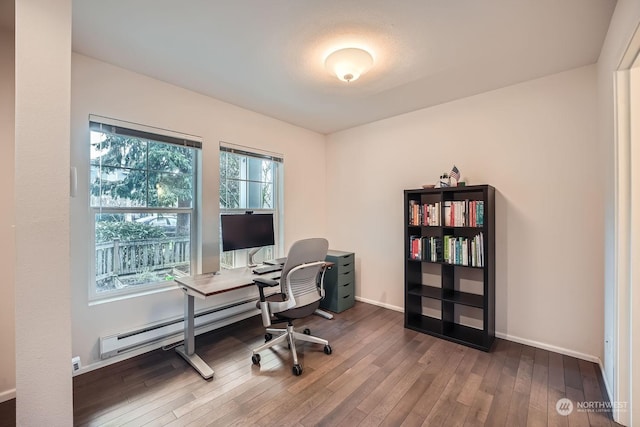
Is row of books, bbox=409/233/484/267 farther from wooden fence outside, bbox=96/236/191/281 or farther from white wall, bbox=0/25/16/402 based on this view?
white wall, bbox=0/25/16/402

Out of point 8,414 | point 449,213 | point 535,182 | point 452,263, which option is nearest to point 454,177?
point 449,213

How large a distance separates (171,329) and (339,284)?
191 cm

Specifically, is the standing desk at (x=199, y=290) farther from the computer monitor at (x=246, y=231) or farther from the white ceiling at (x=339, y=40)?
the white ceiling at (x=339, y=40)

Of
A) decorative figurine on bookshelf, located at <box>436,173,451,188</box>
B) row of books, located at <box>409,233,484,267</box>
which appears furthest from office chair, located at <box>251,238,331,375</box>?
decorative figurine on bookshelf, located at <box>436,173,451,188</box>

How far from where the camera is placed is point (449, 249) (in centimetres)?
272

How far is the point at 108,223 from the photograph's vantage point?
2.32m

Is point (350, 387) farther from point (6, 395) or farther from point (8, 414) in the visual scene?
point (6, 395)

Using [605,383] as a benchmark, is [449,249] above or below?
above

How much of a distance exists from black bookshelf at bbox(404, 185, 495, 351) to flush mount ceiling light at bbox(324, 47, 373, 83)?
1.42 metres

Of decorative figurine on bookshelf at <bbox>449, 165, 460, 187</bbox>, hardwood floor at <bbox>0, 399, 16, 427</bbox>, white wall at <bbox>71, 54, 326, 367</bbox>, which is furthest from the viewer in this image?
decorative figurine on bookshelf at <bbox>449, 165, 460, 187</bbox>

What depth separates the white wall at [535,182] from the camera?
2266 millimetres

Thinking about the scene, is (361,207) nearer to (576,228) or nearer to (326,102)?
(326,102)

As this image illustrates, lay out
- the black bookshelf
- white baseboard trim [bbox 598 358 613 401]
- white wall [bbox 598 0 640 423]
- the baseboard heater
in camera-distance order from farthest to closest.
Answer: the black bookshelf < the baseboard heater < white baseboard trim [bbox 598 358 613 401] < white wall [bbox 598 0 640 423]

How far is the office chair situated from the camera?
2203 mm
